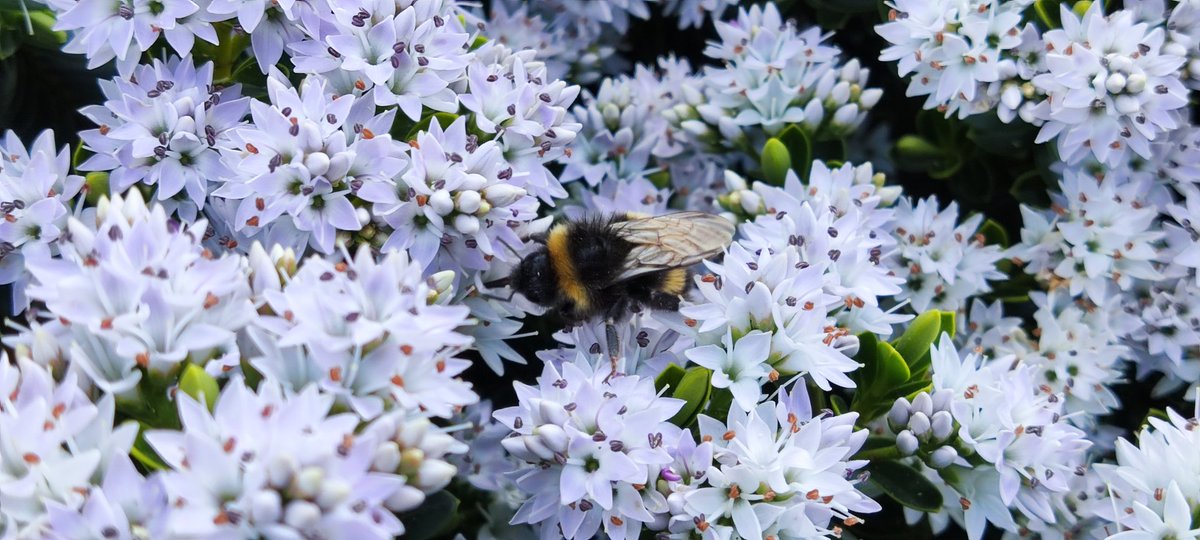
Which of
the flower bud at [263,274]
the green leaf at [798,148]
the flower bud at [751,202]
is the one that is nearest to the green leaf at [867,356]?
the flower bud at [751,202]

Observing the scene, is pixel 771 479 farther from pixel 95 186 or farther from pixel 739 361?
pixel 95 186

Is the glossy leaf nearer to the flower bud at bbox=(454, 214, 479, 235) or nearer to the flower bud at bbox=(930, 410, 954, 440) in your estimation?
the flower bud at bbox=(930, 410, 954, 440)

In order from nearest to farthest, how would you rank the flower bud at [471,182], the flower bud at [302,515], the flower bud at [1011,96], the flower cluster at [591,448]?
the flower bud at [302,515] < the flower cluster at [591,448] < the flower bud at [471,182] < the flower bud at [1011,96]

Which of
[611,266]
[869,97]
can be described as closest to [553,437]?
[611,266]

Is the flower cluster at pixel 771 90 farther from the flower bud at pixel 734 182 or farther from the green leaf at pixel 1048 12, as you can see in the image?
the green leaf at pixel 1048 12

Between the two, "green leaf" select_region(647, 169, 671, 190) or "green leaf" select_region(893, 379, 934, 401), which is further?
"green leaf" select_region(647, 169, 671, 190)

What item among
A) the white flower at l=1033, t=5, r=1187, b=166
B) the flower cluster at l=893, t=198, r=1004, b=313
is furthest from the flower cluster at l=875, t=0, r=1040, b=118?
the flower cluster at l=893, t=198, r=1004, b=313
